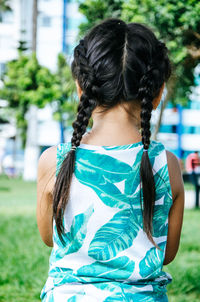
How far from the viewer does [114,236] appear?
57.5 inches

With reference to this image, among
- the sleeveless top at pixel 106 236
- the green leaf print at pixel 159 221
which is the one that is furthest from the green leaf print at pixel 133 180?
the green leaf print at pixel 159 221

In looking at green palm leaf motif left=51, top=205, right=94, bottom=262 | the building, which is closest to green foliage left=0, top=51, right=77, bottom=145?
green palm leaf motif left=51, top=205, right=94, bottom=262

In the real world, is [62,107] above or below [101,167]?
below

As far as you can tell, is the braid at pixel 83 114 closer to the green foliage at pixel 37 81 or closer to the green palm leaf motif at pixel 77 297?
the green palm leaf motif at pixel 77 297

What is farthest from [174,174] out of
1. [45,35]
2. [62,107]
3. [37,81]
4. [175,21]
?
[45,35]

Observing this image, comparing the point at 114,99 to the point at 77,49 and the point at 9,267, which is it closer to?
the point at 77,49

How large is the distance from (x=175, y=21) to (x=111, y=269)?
11597 millimetres

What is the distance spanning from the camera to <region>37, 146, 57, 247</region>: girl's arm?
1.56 metres

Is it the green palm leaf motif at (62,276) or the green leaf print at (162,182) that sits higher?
the green leaf print at (162,182)

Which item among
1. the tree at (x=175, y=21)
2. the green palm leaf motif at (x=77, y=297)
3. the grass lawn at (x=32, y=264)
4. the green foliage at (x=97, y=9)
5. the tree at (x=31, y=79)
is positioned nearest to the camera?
the green palm leaf motif at (x=77, y=297)

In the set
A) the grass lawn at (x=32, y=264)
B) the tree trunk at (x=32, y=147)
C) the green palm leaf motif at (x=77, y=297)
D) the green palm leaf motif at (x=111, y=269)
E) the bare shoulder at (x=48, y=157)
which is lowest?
the tree trunk at (x=32, y=147)

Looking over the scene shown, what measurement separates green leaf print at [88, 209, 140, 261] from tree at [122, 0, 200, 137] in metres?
10.4

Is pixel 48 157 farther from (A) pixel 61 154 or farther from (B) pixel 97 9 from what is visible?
(B) pixel 97 9

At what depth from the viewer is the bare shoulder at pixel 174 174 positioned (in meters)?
1.57
